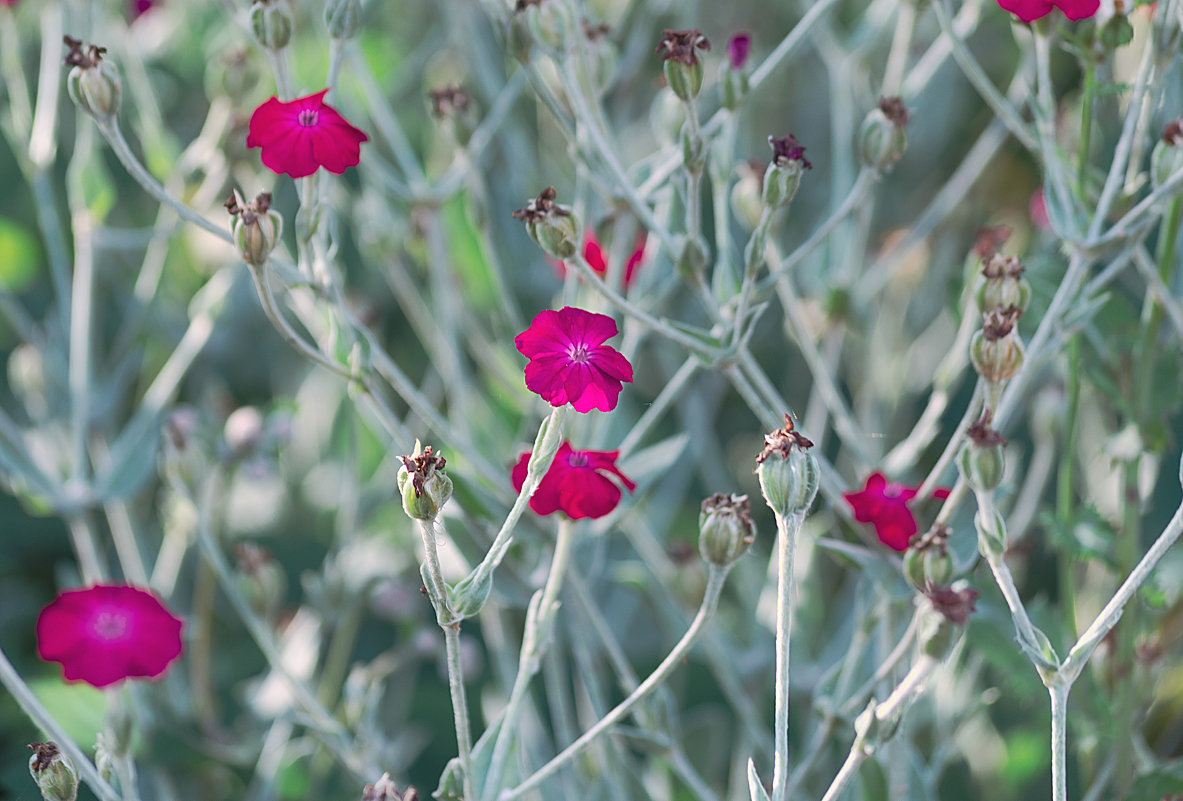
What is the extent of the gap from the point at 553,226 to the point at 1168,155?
0.38m

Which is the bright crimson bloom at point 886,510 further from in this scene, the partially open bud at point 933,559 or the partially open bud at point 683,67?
the partially open bud at point 683,67

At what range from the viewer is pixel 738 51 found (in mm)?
729

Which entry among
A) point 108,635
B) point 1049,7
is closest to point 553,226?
point 1049,7

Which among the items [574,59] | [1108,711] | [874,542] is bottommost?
[1108,711]

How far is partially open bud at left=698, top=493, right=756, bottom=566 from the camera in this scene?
0.59 metres

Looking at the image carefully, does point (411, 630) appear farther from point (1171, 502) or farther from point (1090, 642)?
point (1171, 502)

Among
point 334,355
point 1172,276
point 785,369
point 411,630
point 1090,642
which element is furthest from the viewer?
point 785,369

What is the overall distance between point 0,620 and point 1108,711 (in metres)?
1.05

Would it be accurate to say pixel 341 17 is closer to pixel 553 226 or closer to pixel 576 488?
pixel 553 226

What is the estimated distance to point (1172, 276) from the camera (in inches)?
33.7

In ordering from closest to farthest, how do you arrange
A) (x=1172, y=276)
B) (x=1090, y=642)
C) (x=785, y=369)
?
(x=1090, y=642), (x=1172, y=276), (x=785, y=369)

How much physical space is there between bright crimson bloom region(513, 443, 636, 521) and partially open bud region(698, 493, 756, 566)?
0.20 ft

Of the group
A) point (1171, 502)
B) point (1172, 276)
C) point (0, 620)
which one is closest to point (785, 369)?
point (1171, 502)

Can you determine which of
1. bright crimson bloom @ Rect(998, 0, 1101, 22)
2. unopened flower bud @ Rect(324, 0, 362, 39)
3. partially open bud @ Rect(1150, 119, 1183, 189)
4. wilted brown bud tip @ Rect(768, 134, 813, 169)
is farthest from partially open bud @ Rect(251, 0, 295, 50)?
partially open bud @ Rect(1150, 119, 1183, 189)
